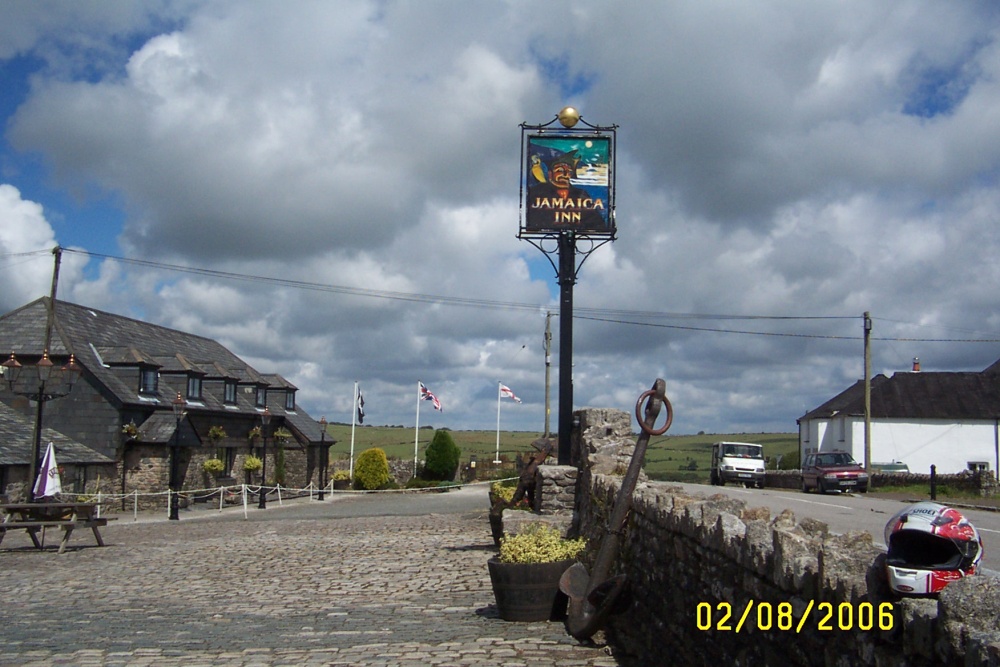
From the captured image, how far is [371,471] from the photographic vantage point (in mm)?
47875

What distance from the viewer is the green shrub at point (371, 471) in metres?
47.8

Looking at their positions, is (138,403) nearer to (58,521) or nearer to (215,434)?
(215,434)

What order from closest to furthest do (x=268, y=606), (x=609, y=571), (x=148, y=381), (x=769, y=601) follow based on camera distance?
1. (x=769, y=601)
2. (x=609, y=571)
3. (x=268, y=606)
4. (x=148, y=381)

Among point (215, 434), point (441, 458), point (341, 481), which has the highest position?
point (215, 434)

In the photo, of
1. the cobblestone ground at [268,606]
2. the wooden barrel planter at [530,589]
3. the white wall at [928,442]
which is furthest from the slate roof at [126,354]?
the white wall at [928,442]

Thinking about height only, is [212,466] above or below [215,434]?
below

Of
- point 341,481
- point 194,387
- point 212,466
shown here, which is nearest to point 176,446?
point 212,466

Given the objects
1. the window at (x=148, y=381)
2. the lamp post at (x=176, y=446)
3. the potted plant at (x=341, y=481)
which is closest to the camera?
the lamp post at (x=176, y=446)

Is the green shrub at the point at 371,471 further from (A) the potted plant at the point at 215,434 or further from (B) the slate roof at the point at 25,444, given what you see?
(B) the slate roof at the point at 25,444

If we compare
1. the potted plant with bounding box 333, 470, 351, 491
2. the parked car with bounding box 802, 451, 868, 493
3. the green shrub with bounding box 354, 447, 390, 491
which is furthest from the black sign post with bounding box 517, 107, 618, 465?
the potted plant with bounding box 333, 470, 351, 491

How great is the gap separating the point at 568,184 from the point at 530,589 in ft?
29.2

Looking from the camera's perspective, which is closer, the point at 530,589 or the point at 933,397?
the point at 530,589

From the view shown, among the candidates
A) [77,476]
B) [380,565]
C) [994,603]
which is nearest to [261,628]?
[380,565]

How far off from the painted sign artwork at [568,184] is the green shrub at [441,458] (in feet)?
117
